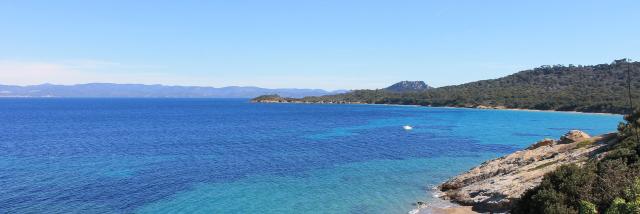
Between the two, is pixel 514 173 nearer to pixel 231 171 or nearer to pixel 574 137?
pixel 574 137

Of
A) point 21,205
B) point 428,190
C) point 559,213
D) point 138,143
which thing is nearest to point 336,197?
point 428,190

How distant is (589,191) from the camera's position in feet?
83.4

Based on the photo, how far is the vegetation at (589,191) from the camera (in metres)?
22.2

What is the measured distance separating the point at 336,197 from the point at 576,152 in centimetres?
2354

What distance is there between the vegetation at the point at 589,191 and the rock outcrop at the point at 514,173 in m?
6.15

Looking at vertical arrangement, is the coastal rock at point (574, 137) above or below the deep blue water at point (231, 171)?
above

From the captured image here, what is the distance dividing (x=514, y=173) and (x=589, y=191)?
18.7m

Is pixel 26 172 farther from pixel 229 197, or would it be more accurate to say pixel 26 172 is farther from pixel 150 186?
pixel 229 197

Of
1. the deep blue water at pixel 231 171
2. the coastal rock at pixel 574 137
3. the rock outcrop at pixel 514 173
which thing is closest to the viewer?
the rock outcrop at pixel 514 173

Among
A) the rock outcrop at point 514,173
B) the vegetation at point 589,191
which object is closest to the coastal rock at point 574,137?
the rock outcrop at point 514,173

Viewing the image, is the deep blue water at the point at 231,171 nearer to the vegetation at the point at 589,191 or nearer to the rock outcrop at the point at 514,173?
the rock outcrop at the point at 514,173

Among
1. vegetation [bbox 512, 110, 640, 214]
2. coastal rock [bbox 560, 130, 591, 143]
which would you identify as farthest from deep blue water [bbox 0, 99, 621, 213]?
vegetation [bbox 512, 110, 640, 214]

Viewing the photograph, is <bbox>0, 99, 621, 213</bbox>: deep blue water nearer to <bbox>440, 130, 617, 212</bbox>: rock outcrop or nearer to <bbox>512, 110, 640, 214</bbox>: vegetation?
<bbox>440, 130, 617, 212</bbox>: rock outcrop

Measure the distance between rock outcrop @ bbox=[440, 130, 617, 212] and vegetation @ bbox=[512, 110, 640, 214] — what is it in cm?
615
